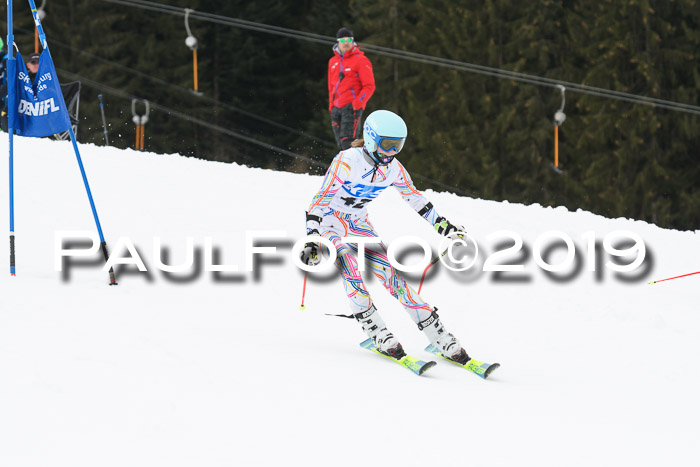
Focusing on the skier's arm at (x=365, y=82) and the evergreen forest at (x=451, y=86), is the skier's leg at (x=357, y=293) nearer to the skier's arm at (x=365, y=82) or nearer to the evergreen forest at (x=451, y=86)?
the skier's arm at (x=365, y=82)

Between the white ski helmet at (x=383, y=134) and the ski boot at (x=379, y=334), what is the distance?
1075 mm

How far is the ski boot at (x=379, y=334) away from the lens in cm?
593

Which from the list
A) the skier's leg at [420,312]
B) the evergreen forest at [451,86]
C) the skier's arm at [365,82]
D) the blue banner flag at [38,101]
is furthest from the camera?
the evergreen forest at [451,86]

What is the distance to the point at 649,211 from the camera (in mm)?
23500

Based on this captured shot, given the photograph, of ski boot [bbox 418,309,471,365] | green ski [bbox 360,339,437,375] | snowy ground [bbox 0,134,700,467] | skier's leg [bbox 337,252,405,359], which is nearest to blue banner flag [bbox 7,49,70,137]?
snowy ground [bbox 0,134,700,467]

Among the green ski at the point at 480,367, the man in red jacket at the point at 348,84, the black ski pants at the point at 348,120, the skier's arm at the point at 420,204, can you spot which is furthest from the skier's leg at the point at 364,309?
the black ski pants at the point at 348,120

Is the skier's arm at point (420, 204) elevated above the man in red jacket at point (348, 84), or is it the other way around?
the man in red jacket at point (348, 84)

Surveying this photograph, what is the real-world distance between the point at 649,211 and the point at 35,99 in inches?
769

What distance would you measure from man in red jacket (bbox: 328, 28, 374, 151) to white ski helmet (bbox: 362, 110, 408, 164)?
523cm

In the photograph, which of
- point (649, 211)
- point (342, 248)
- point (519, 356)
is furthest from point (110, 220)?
point (649, 211)

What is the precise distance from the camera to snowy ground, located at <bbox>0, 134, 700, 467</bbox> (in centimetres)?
432

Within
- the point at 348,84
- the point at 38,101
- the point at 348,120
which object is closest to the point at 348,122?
the point at 348,120

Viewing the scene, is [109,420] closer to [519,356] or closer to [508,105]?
[519,356]

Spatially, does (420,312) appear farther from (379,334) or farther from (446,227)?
(446,227)
